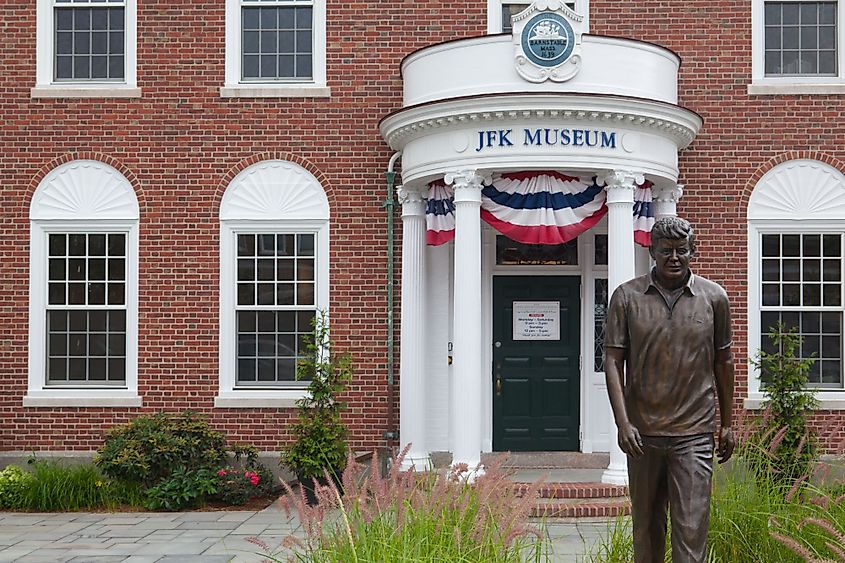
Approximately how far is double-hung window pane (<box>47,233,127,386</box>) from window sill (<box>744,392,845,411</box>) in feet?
26.7

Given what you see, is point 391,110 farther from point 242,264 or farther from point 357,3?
point 242,264

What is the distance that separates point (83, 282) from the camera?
1392 cm

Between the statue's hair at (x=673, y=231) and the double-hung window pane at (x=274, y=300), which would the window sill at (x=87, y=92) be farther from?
the statue's hair at (x=673, y=231)

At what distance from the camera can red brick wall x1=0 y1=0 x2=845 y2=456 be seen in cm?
1360

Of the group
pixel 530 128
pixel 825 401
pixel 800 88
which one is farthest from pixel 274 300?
pixel 800 88

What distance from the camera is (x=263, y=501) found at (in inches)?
501

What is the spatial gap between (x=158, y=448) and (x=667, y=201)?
22.7 feet

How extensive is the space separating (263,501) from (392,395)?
83.1 inches

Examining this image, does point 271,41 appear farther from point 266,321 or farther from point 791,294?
point 791,294

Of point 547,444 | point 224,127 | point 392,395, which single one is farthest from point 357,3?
point 547,444

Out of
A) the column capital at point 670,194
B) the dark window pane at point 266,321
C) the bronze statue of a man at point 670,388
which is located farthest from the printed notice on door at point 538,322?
the bronze statue of a man at point 670,388

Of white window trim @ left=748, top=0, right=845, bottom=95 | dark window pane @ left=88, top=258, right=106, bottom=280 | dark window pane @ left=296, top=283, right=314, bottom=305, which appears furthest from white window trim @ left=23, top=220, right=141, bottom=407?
white window trim @ left=748, top=0, right=845, bottom=95

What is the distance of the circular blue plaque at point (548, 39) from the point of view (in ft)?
39.0

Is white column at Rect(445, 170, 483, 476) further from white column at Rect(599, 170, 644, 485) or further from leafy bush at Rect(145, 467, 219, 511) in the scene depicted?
leafy bush at Rect(145, 467, 219, 511)
